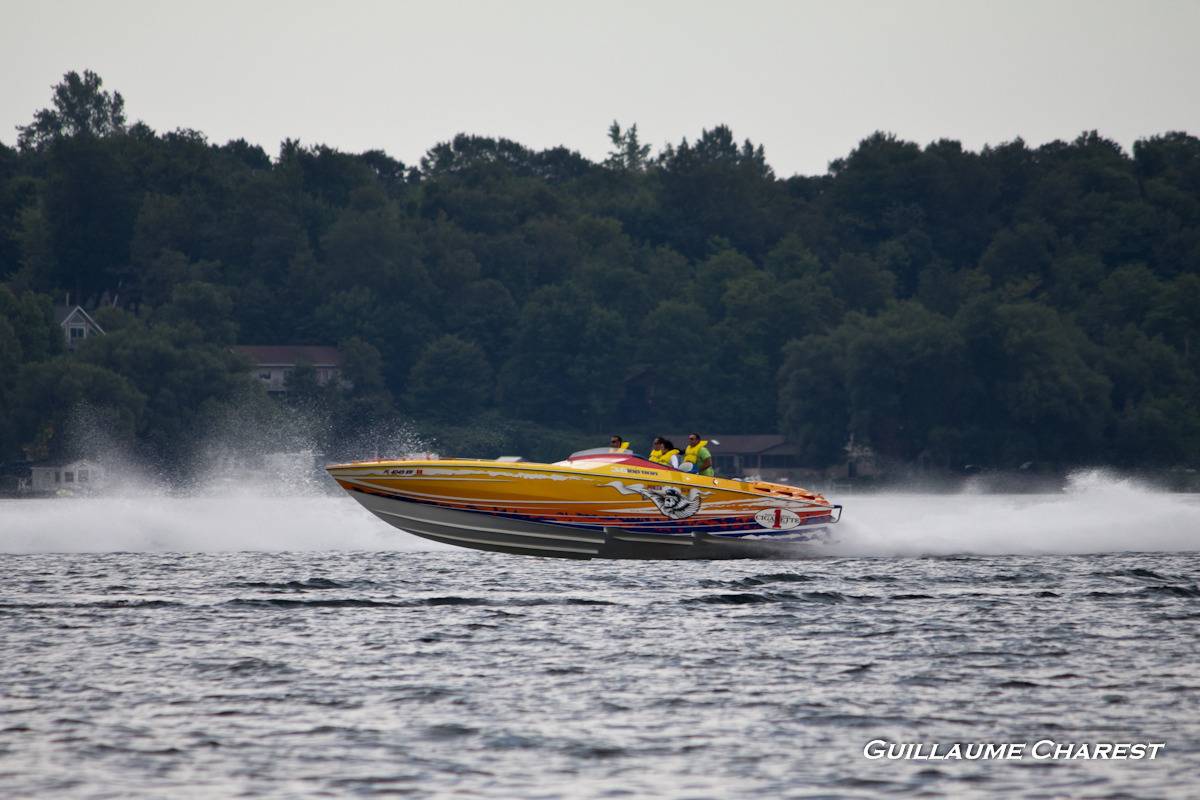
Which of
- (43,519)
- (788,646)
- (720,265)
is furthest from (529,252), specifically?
(788,646)

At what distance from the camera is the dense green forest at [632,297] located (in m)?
91.9

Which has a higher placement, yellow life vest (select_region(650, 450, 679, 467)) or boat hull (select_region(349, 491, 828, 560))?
yellow life vest (select_region(650, 450, 679, 467))

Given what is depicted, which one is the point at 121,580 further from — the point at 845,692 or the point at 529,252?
the point at 529,252

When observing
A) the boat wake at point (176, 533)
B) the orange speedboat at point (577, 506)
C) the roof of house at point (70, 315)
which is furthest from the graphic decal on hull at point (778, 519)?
the roof of house at point (70, 315)

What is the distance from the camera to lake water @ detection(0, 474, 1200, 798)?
1251 cm

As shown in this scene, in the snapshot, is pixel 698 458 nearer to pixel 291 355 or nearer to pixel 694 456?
pixel 694 456

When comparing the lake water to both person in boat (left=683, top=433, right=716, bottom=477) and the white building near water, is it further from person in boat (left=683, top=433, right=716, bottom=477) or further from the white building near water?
the white building near water

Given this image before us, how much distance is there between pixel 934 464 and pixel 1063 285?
26.2 meters

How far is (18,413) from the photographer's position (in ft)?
280

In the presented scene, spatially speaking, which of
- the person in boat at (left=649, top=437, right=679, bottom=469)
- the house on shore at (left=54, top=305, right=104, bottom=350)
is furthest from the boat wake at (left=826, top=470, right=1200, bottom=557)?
the house on shore at (left=54, top=305, right=104, bottom=350)

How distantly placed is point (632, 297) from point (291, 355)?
23258mm

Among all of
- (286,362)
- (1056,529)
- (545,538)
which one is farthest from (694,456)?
(286,362)

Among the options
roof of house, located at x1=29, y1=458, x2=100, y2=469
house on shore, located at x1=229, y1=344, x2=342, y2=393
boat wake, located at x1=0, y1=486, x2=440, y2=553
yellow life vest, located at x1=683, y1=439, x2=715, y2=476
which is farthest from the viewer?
house on shore, located at x1=229, y1=344, x2=342, y2=393

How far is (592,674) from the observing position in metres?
16.4
